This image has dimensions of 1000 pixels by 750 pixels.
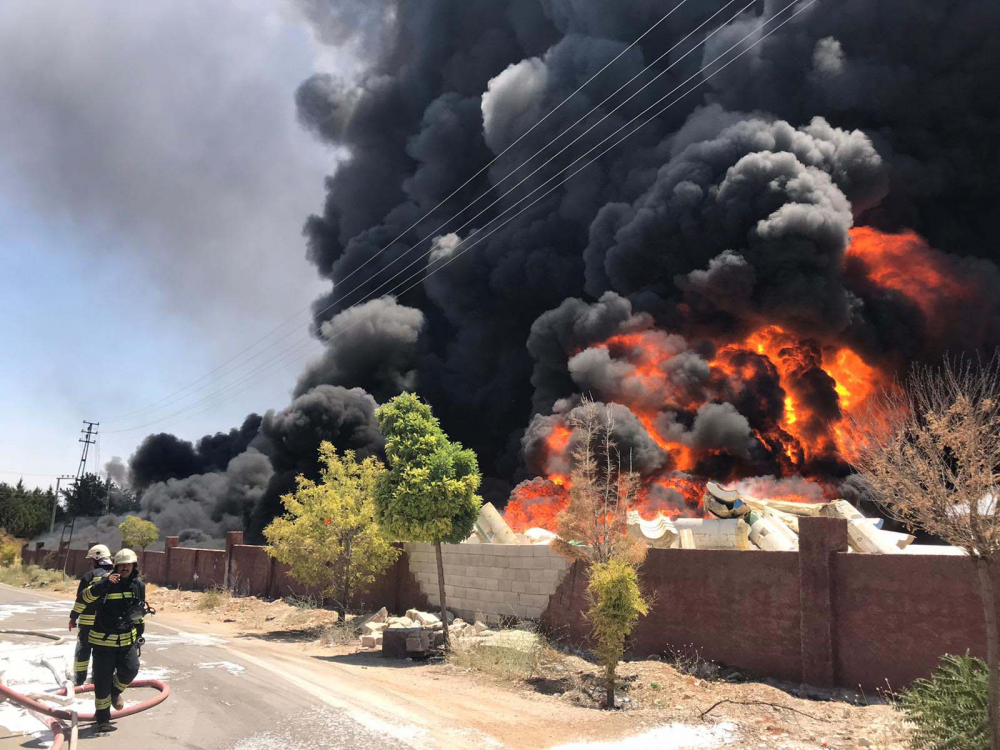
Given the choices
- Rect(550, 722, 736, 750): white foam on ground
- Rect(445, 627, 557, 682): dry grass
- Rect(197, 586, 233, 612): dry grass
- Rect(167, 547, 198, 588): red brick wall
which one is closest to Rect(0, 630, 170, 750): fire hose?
Rect(550, 722, 736, 750): white foam on ground

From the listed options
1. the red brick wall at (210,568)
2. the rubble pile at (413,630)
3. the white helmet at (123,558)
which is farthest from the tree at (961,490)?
the red brick wall at (210,568)

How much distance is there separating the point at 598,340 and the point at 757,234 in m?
10.3

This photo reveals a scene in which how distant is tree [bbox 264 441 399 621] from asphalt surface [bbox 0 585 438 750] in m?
5.57

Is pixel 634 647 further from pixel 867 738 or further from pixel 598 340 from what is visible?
pixel 598 340

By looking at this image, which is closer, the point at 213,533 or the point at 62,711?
the point at 62,711

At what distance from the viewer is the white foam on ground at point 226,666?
37.1 ft

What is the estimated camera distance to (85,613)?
7.72 metres

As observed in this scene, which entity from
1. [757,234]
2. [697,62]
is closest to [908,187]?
[757,234]

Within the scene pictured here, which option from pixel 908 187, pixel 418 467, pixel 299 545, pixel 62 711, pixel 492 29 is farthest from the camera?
pixel 492 29

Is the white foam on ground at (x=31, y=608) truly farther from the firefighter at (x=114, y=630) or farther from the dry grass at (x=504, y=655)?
the firefighter at (x=114, y=630)

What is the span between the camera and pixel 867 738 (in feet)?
27.2

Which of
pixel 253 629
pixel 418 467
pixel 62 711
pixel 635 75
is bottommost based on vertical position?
pixel 253 629

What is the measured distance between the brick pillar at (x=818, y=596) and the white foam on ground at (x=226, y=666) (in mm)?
8791

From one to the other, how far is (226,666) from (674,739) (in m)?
7.44
